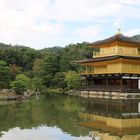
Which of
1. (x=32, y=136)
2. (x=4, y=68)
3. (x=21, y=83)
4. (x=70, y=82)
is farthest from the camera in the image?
(x=70, y=82)

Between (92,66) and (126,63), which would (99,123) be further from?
(92,66)

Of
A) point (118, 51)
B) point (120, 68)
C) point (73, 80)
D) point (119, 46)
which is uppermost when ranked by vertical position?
point (119, 46)

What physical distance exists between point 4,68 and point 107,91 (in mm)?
12510

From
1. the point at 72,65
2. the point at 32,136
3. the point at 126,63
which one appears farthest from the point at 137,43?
the point at 32,136

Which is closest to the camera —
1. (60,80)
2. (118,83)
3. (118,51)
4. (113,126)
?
(113,126)

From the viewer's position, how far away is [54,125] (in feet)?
61.5

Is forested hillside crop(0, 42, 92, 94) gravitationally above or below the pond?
above

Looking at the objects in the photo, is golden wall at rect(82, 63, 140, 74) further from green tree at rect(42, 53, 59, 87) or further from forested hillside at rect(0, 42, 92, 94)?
green tree at rect(42, 53, 59, 87)

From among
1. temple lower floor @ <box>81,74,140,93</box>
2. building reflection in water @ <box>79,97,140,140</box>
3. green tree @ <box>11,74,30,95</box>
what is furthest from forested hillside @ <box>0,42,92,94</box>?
building reflection in water @ <box>79,97,140,140</box>

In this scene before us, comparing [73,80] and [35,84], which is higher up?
[73,80]

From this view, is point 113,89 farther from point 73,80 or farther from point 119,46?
point 73,80

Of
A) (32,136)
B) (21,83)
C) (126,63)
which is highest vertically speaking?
(126,63)

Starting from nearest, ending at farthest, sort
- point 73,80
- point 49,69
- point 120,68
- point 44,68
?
point 120,68 < point 73,80 < point 44,68 < point 49,69

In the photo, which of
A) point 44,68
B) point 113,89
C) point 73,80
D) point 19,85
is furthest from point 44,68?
point 113,89
